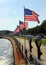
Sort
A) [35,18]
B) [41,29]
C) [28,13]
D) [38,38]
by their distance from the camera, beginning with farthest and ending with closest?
[41,29] → [28,13] → [35,18] → [38,38]

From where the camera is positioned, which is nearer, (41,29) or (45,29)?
(45,29)

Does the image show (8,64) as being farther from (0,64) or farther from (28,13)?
(28,13)

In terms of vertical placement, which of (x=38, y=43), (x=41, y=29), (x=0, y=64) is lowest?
(x=41, y=29)

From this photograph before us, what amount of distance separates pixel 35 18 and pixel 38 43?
16.9 feet

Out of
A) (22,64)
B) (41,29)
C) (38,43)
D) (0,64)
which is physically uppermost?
(38,43)

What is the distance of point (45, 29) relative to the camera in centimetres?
13525

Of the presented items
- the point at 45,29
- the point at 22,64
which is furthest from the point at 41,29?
the point at 22,64

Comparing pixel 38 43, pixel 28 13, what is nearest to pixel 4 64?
pixel 28 13

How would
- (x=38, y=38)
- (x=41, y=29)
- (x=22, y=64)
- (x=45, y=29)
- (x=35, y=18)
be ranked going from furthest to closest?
(x=41, y=29)
(x=45, y=29)
(x=35, y=18)
(x=22, y=64)
(x=38, y=38)

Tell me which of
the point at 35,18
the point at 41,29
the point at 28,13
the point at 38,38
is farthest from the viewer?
the point at 41,29

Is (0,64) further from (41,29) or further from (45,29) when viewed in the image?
(41,29)

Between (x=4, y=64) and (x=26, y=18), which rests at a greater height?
(x=26, y=18)

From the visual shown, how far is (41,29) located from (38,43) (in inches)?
5210

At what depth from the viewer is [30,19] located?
72.0ft
